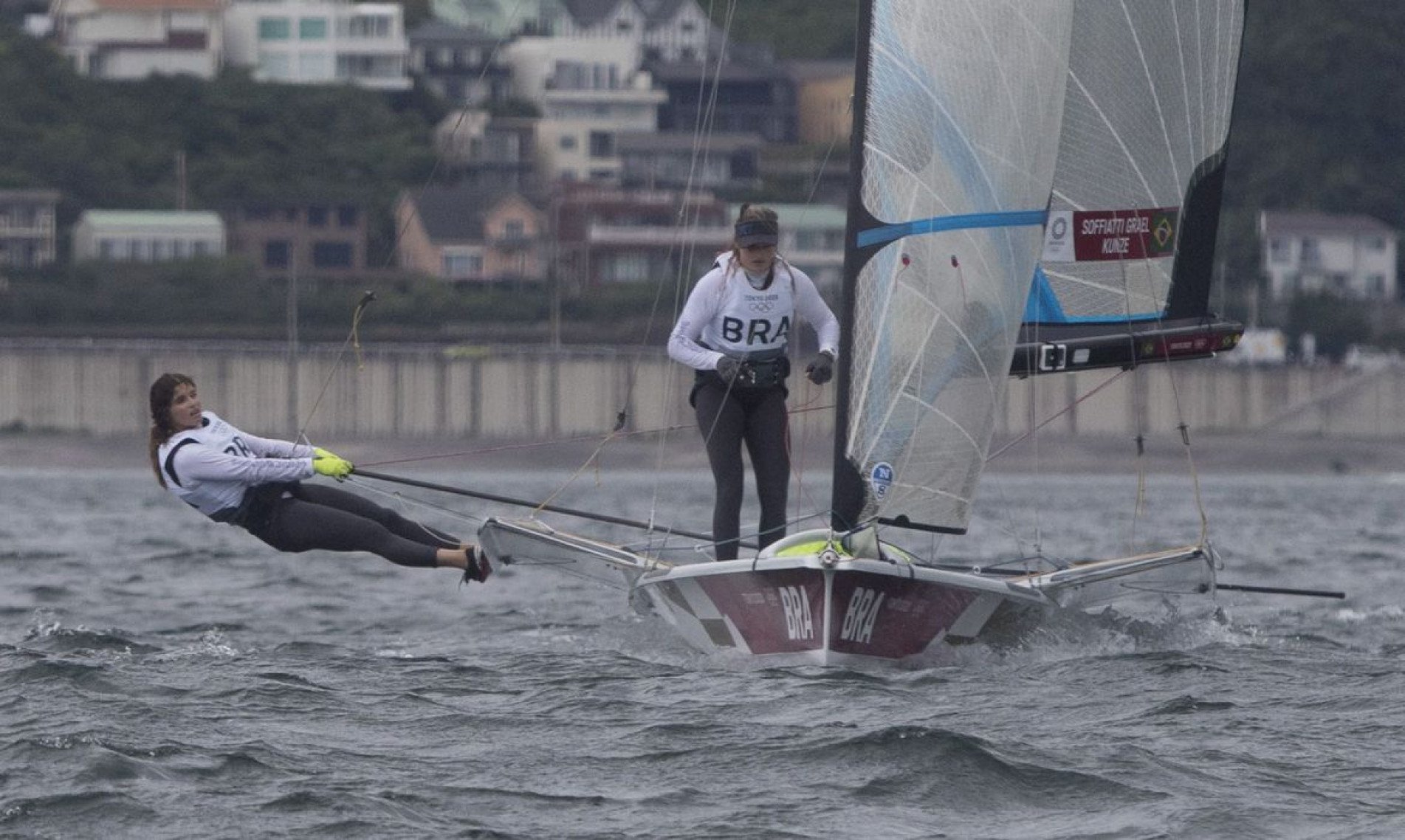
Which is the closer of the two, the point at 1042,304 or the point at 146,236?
the point at 1042,304

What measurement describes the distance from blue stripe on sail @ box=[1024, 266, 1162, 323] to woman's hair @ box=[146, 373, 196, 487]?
3.82 metres

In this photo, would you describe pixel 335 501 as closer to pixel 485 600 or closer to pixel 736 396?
pixel 736 396

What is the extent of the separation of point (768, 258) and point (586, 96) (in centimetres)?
8096

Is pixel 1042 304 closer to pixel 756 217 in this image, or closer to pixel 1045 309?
pixel 1045 309

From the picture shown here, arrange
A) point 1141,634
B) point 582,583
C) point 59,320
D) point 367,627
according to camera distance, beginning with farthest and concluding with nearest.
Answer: point 59,320, point 582,583, point 367,627, point 1141,634

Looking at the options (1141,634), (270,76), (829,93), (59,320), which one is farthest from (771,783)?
(270,76)

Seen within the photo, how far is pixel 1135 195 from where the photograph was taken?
12.5m

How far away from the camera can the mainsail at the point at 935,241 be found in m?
10.2

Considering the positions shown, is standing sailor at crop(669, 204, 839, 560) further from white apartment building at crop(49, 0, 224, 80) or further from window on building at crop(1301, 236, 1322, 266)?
white apartment building at crop(49, 0, 224, 80)

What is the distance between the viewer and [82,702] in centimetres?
947

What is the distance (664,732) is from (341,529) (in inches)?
80.3

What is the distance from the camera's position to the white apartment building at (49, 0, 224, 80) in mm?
91125

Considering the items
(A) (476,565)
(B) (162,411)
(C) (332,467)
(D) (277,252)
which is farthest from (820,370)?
(D) (277,252)

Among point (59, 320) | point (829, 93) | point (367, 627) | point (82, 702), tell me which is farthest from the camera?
point (829, 93)
